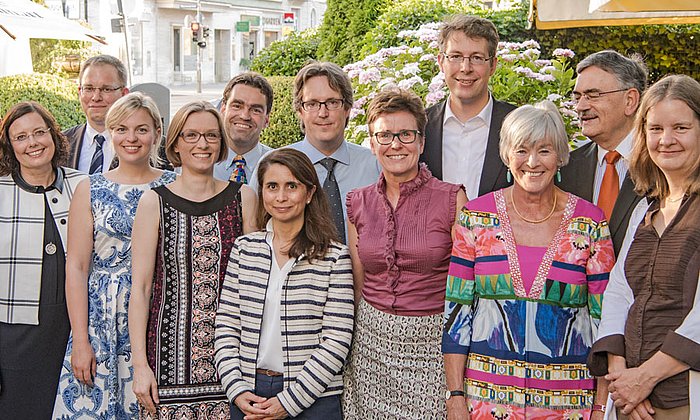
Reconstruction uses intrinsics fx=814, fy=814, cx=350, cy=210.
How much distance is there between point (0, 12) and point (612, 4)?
11368 millimetres

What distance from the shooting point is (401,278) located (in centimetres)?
371

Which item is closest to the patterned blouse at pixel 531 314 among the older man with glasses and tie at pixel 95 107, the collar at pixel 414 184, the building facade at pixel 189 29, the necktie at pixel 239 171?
the collar at pixel 414 184

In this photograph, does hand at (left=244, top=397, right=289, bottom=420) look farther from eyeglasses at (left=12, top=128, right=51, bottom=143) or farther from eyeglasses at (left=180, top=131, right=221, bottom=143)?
eyeglasses at (left=12, top=128, right=51, bottom=143)

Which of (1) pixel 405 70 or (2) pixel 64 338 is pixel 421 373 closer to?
(2) pixel 64 338

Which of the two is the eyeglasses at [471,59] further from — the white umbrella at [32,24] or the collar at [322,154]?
the white umbrella at [32,24]

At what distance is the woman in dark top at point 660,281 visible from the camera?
3.09 m

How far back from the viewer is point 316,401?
3703 mm

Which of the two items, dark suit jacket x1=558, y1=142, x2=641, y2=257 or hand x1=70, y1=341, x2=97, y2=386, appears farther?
hand x1=70, y1=341, x2=97, y2=386

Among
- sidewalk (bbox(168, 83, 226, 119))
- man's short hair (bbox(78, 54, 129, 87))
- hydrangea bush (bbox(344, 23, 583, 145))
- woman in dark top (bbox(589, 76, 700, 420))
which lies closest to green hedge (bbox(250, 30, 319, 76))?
hydrangea bush (bbox(344, 23, 583, 145))

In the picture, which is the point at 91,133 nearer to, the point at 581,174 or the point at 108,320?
the point at 108,320

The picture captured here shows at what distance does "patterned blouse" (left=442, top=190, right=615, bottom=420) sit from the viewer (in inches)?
132

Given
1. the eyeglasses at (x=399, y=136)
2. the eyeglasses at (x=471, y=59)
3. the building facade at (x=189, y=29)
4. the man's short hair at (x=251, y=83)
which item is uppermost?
the building facade at (x=189, y=29)

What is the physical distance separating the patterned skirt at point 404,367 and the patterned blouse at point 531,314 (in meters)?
0.21

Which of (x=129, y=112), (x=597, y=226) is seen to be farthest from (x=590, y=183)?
(x=129, y=112)
